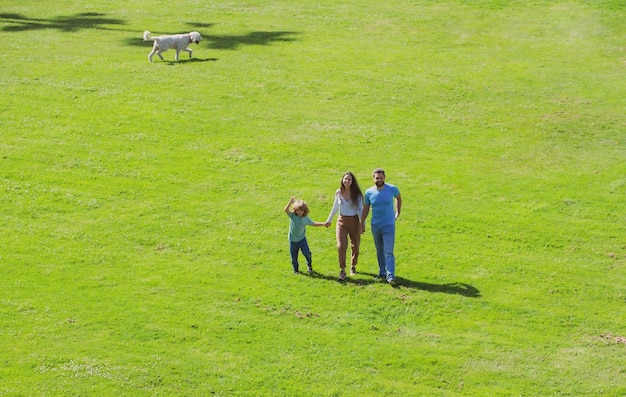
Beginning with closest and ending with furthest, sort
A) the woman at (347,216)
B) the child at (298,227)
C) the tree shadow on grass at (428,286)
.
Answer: the child at (298,227) < the woman at (347,216) < the tree shadow on grass at (428,286)

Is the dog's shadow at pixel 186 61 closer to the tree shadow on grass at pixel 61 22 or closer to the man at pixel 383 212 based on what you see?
the tree shadow on grass at pixel 61 22

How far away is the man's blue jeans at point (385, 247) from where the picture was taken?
21844 millimetres

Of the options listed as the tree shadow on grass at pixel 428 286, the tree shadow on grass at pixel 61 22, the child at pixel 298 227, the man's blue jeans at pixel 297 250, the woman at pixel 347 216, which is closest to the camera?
the child at pixel 298 227

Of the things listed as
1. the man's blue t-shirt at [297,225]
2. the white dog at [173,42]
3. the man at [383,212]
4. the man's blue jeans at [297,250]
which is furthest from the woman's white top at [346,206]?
the white dog at [173,42]

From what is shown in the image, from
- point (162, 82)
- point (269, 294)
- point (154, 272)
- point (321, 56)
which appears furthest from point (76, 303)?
point (321, 56)

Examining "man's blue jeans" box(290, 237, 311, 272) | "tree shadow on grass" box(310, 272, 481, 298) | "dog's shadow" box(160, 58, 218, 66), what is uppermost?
"dog's shadow" box(160, 58, 218, 66)

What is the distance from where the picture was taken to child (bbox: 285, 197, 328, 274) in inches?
859

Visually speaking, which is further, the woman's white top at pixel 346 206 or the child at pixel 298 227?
the woman's white top at pixel 346 206

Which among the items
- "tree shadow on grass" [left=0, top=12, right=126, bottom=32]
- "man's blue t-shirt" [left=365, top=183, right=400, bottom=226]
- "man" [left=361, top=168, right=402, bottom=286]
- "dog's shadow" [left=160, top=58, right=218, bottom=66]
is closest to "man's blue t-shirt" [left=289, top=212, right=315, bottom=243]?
"man" [left=361, top=168, right=402, bottom=286]

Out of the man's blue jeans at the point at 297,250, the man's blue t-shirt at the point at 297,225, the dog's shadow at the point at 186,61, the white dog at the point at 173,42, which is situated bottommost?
the man's blue jeans at the point at 297,250

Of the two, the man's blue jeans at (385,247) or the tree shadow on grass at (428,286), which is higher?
the man's blue jeans at (385,247)

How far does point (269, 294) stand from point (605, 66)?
24668 mm

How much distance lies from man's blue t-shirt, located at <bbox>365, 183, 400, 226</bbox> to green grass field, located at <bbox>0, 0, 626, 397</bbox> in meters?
1.75

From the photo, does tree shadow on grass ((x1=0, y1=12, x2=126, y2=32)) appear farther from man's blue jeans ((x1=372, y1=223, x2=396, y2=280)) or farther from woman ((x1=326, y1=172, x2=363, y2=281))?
man's blue jeans ((x1=372, y1=223, x2=396, y2=280))
